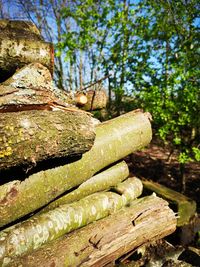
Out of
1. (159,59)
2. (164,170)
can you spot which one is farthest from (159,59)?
(164,170)

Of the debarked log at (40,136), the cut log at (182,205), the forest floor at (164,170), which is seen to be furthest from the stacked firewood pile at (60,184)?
the forest floor at (164,170)

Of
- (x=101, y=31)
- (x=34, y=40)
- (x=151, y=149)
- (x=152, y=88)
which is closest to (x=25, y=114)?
(x=34, y=40)

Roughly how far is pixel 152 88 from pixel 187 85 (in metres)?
0.64

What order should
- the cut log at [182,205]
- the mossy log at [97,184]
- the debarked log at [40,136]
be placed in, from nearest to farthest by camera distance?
the debarked log at [40,136] → the mossy log at [97,184] → the cut log at [182,205]

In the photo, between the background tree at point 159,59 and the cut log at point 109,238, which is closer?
the cut log at point 109,238

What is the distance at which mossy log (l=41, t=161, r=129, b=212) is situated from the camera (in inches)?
99.9

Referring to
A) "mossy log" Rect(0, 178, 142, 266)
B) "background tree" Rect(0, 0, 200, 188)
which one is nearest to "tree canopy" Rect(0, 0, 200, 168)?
"background tree" Rect(0, 0, 200, 188)

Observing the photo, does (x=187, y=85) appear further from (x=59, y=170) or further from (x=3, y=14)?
(x=3, y=14)

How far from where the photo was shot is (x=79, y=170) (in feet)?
7.88

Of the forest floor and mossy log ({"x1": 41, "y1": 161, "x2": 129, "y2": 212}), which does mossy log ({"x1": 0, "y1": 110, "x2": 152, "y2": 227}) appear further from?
the forest floor

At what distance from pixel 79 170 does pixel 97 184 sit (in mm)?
522

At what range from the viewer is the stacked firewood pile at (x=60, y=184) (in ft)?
6.12

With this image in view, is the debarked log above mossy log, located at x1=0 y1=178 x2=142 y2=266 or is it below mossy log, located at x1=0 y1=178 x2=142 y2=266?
above

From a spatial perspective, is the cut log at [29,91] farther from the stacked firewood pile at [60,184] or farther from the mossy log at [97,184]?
the mossy log at [97,184]
